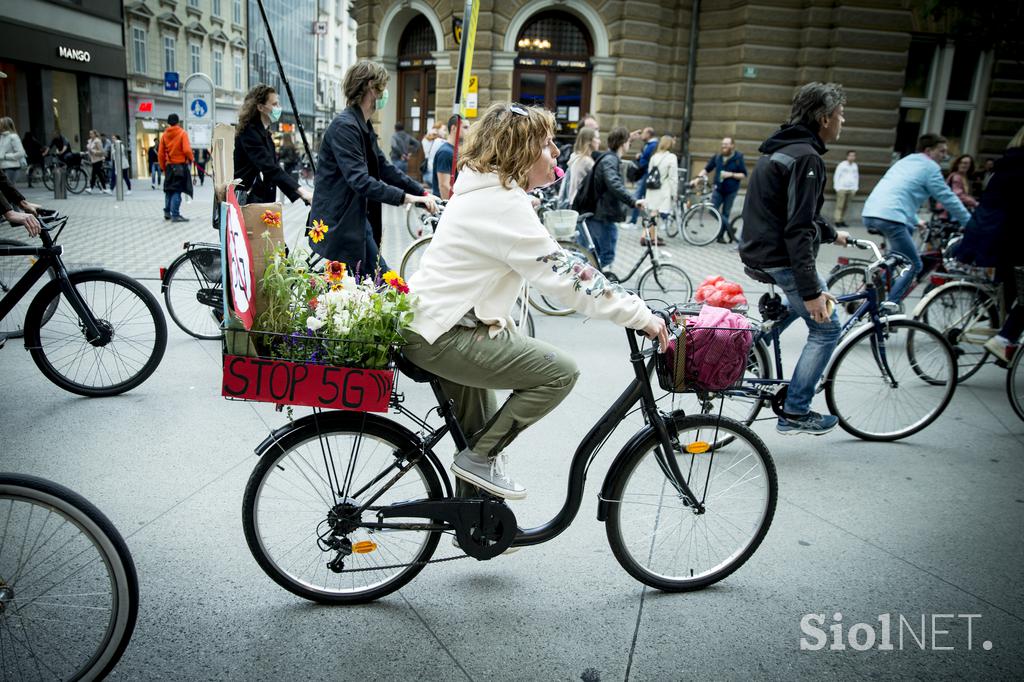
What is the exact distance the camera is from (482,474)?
108 inches

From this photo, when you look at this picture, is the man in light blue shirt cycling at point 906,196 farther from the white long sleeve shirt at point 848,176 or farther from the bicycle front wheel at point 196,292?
the white long sleeve shirt at point 848,176

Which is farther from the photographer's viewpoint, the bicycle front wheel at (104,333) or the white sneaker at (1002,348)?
the white sneaker at (1002,348)

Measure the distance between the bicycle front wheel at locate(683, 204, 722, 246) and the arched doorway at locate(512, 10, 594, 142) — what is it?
6252mm

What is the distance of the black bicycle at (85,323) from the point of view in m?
4.58

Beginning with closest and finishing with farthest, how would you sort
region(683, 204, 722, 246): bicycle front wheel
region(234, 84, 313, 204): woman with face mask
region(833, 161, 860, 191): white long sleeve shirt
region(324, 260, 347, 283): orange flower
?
region(324, 260, 347, 283): orange flower
region(234, 84, 313, 204): woman with face mask
region(683, 204, 722, 246): bicycle front wheel
region(833, 161, 860, 191): white long sleeve shirt

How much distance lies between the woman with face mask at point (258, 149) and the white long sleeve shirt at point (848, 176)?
47.3ft

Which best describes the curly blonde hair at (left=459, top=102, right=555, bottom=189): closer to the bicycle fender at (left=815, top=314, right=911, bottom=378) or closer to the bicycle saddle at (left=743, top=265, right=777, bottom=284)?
the bicycle saddle at (left=743, top=265, right=777, bottom=284)

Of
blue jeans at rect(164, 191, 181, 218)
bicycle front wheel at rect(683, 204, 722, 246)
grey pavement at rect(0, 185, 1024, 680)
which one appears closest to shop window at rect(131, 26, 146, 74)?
blue jeans at rect(164, 191, 181, 218)

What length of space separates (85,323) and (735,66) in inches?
659

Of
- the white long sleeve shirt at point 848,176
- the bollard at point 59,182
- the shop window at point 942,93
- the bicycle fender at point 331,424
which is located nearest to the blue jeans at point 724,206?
the white long sleeve shirt at point 848,176

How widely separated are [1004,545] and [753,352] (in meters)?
1.53

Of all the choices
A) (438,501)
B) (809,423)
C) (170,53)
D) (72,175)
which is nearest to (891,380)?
(809,423)

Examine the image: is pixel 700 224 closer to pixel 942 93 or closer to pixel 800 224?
pixel 942 93

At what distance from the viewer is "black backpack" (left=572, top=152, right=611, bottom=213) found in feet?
27.1
